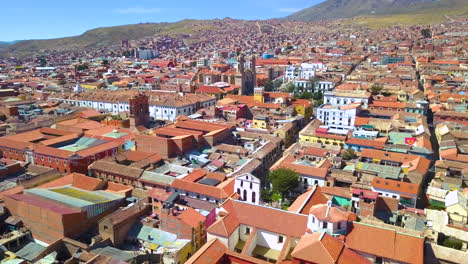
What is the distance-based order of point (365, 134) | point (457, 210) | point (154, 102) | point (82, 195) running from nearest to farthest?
point (457, 210) → point (82, 195) → point (365, 134) → point (154, 102)

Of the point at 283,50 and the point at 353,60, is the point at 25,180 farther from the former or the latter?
the point at 283,50

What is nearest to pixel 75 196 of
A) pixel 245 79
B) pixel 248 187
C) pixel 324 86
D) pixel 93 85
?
pixel 248 187

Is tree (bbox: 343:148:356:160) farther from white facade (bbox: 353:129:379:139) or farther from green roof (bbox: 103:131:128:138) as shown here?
green roof (bbox: 103:131:128:138)

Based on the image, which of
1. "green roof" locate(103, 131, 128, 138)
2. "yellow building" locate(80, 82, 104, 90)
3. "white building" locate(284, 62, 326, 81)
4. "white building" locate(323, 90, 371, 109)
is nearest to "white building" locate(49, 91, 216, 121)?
"yellow building" locate(80, 82, 104, 90)

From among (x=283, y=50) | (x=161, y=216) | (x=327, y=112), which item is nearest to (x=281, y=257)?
(x=161, y=216)

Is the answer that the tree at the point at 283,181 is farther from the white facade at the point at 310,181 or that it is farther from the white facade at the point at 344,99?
the white facade at the point at 344,99

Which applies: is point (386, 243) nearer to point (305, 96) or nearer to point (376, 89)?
point (305, 96)

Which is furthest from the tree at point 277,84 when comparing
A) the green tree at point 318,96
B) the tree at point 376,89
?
the tree at point 376,89
